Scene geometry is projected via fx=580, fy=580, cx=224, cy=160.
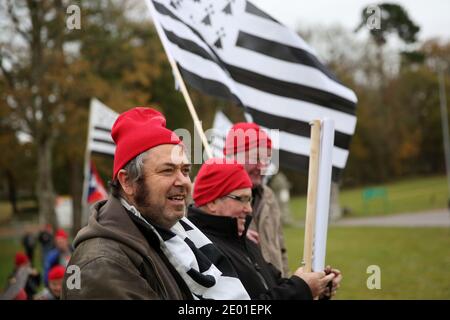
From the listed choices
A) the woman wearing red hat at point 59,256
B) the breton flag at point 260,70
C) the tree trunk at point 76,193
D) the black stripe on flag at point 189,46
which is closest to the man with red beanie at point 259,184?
the breton flag at point 260,70

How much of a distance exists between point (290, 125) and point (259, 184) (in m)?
0.58

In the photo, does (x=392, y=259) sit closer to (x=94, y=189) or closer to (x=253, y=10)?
(x=94, y=189)

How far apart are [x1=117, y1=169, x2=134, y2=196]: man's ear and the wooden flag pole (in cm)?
81

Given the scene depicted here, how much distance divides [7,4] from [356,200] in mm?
29692

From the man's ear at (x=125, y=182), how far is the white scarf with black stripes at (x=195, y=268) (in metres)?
0.05

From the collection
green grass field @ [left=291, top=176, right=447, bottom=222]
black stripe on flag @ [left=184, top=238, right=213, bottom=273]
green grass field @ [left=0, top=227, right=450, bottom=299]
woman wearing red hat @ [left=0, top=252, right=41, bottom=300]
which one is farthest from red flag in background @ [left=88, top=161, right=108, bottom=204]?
green grass field @ [left=291, top=176, right=447, bottom=222]

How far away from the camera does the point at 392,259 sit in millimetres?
14742

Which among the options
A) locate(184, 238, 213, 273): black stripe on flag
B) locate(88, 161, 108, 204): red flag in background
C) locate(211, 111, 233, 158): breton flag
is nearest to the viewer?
locate(184, 238, 213, 273): black stripe on flag

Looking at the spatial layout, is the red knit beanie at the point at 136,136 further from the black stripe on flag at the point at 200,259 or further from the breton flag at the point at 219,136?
the breton flag at the point at 219,136

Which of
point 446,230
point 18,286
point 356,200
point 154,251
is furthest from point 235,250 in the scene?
point 356,200

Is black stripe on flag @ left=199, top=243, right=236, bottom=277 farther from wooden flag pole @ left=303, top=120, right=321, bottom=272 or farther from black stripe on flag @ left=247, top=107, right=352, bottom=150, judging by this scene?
black stripe on flag @ left=247, top=107, right=352, bottom=150

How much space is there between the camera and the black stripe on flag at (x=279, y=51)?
4922 mm

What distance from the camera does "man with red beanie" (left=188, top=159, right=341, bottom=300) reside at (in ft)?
10.6

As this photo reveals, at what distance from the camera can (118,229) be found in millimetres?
2311
